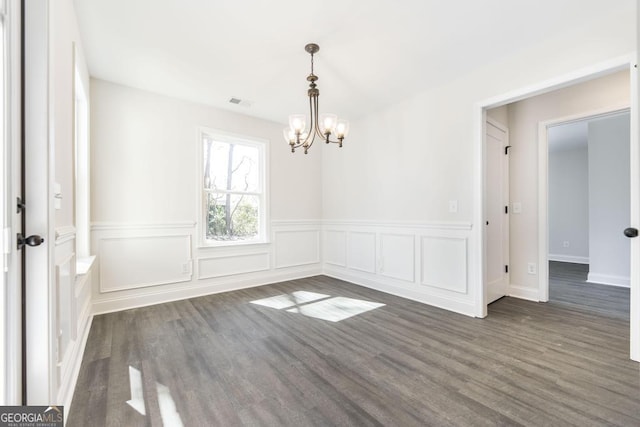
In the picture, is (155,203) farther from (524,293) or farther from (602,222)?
(602,222)

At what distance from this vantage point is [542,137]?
334 cm

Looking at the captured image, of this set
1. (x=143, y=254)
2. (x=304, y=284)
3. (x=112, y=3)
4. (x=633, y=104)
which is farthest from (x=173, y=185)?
(x=633, y=104)

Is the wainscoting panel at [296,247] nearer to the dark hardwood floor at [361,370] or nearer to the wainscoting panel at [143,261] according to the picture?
the wainscoting panel at [143,261]

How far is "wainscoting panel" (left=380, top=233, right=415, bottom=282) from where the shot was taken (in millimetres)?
3496

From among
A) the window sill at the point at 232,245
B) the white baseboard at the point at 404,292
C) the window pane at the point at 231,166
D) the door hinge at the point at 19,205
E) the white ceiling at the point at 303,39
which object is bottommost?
the white baseboard at the point at 404,292

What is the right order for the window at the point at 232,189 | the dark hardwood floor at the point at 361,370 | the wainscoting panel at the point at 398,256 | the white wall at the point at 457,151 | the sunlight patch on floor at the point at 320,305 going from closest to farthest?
the dark hardwood floor at the point at 361,370
the white wall at the point at 457,151
the sunlight patch on floor at the point at 320,305
the wainscoting panel at the point at 398,256
the window at the point at 232,189

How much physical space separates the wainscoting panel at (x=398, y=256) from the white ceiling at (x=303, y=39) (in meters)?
1.84

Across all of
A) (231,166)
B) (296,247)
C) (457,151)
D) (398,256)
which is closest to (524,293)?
(398,256)

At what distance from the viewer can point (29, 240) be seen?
115 centimetres

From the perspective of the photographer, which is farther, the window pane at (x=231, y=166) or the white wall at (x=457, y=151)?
the window pane at (x=231, y=166)

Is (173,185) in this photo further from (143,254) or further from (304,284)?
(304,284)

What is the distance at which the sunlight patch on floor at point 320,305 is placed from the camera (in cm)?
292

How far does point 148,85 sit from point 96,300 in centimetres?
239

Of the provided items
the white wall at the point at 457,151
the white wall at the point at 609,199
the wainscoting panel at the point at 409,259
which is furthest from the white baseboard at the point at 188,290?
the white wall at the point at 609,199
